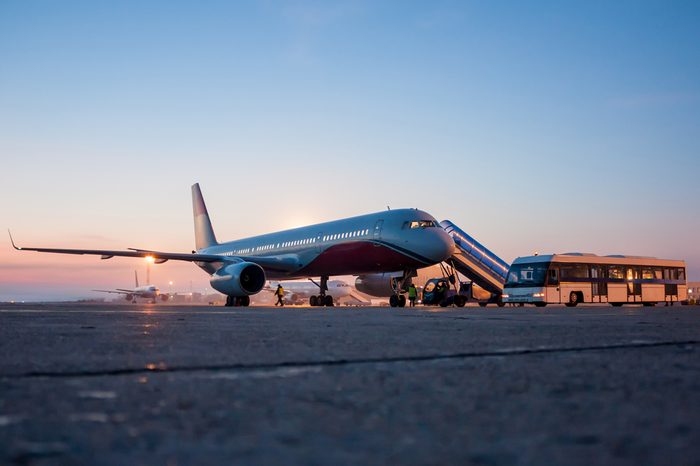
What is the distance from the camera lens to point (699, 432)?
159cm

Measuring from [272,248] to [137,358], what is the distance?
2313cm

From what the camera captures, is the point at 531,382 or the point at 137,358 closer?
the point at 531,382

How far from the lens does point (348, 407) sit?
73.5 inches

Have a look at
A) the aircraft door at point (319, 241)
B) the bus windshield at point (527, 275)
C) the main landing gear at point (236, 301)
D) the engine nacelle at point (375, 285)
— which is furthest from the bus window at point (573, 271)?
the main landing gear at point (236, 301)

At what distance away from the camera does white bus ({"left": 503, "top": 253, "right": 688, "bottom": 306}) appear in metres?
25.7

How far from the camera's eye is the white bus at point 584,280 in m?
25.7

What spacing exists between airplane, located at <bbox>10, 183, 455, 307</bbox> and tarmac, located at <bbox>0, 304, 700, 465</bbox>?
1634cm

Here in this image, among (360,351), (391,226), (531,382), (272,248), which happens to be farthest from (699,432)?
(272,248)

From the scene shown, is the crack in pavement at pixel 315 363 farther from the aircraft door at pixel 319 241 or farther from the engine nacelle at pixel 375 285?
the engine nacelle at pixel 375 285

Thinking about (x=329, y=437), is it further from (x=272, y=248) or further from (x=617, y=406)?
(x=272, y=248)

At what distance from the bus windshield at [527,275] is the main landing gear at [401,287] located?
755 cm

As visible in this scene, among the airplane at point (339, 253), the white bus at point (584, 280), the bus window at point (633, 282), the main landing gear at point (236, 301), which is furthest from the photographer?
the bus window at point (633, 282)

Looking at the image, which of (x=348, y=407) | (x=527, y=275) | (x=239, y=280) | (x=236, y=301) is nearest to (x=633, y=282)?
(x=527, y=275)

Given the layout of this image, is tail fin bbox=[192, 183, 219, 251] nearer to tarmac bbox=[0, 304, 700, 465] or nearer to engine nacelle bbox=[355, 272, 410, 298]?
engine nacelle bbox=[355, 272, 410, 298]
